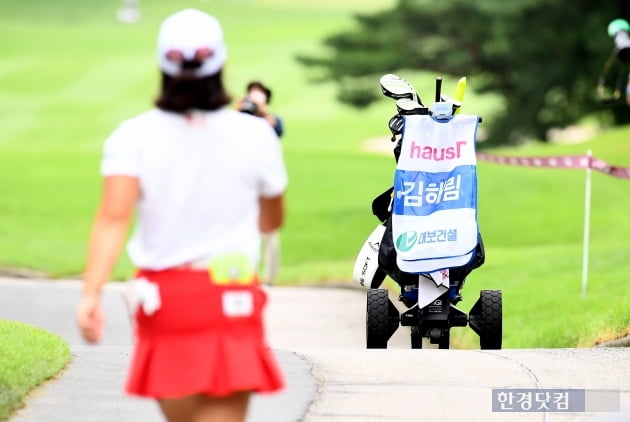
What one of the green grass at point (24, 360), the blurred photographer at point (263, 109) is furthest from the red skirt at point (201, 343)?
the blurred photographer at point (263, 109)

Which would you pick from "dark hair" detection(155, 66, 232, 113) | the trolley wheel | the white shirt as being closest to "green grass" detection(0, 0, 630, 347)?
"dark hair" detection(155, 66, 232, 113)

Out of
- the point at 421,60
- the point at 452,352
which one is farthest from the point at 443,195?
the point at 421,60

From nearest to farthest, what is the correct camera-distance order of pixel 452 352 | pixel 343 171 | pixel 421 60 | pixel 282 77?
pixel 452 352 → pixel 343 171 → pixel 421 60 → pixel 282 77

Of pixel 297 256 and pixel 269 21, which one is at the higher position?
pixel 269 21

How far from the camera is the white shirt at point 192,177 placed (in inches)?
174

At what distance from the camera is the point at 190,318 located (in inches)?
173

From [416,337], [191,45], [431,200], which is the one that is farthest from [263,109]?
[191,45]

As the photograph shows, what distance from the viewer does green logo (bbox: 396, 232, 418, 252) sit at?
8719 millimetres

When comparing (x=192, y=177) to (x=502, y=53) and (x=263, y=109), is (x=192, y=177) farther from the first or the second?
(x=502, y=53)

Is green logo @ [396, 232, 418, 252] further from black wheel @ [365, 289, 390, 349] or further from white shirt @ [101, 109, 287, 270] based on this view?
white shirt @ [101, 109, 287, 270]

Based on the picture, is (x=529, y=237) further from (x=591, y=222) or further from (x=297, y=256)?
(x=297, y=256)

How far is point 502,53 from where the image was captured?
39562 millimetres

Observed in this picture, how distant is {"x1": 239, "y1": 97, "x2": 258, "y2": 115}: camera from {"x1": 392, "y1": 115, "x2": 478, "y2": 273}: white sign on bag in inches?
214

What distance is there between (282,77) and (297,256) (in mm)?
29674
